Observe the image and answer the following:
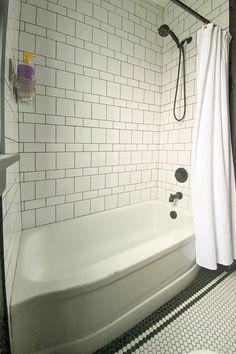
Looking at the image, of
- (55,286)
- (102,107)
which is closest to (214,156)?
(102,107)

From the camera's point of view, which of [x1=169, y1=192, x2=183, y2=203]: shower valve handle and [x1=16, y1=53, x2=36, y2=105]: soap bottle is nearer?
[x1=16, y1=53, x2=36, y2=105]: soap bottle

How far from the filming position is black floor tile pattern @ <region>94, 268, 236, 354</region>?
84cm

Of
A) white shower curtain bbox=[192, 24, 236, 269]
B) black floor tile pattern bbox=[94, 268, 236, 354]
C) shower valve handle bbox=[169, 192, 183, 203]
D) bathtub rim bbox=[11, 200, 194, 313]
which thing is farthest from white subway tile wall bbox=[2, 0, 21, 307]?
shower valve handle bbox=[169, 192, 183, 203]

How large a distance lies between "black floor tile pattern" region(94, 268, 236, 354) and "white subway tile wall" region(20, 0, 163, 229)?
2.92 feet

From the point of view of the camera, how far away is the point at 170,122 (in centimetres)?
177

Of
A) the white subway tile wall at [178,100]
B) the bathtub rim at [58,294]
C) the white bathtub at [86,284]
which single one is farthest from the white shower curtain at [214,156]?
the bathtub rim at [58,294]

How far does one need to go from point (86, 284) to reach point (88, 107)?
4.18 ft

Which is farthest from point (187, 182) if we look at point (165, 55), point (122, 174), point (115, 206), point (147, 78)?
point (165, 55)

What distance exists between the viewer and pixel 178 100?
167cm

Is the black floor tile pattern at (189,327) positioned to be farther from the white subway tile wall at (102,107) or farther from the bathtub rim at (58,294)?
the white subway tile wall at (102,107)

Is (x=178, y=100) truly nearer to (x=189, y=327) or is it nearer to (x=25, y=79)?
(x=25, y=79)

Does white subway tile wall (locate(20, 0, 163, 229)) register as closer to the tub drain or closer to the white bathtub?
the white bathtub

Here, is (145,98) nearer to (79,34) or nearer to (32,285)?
(79,34)

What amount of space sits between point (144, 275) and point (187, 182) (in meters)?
1.02
